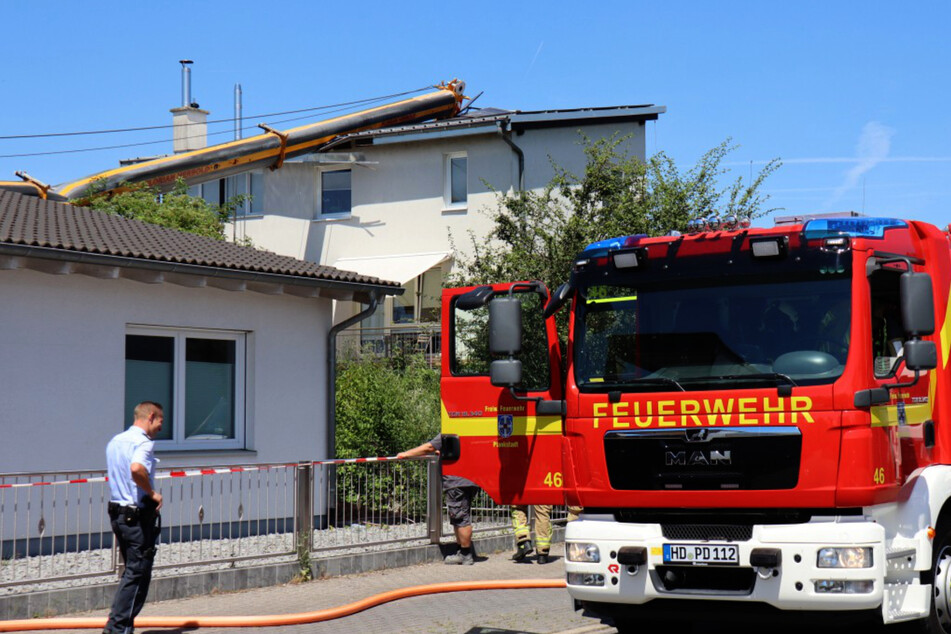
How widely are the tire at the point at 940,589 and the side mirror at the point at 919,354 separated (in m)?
1.38

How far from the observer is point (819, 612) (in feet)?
24.3

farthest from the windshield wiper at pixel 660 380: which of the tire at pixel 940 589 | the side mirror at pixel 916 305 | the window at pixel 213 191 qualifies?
the window at pixel 213 191

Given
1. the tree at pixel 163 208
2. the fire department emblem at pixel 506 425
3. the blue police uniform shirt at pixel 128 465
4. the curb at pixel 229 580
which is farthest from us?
the tree at pixel 163 208

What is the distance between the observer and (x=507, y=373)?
8375 millimetres

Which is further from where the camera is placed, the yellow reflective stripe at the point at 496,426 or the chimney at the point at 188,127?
the chimney at the point at 188,127

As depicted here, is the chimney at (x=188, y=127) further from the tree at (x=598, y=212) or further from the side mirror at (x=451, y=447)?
the side mirror at (x=451, y=447)

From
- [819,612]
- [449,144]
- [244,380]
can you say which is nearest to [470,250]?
[449,144]

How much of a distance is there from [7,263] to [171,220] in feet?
51.4

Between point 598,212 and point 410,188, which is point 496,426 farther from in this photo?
point 410,188

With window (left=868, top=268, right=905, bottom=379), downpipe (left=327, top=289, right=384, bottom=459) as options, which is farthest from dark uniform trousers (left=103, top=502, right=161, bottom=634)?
downpipe (left=327, top=289, right=384, bottom=459)

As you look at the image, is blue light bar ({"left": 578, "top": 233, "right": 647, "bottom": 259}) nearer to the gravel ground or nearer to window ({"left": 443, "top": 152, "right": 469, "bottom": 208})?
the gravel ground

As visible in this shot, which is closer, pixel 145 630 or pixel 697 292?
pixel 697 292

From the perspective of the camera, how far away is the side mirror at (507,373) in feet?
27.5

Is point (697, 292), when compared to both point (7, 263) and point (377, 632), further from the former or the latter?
point (7, 263)
